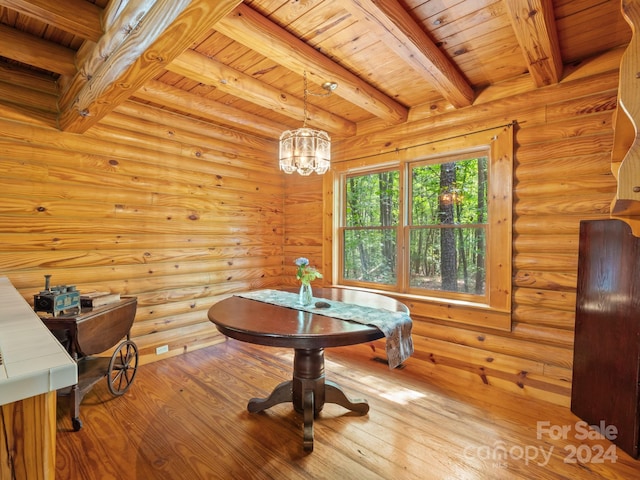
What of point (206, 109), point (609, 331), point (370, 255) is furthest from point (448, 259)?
point (206, 109)

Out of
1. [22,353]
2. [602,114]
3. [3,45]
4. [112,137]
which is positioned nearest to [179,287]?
[112,137]

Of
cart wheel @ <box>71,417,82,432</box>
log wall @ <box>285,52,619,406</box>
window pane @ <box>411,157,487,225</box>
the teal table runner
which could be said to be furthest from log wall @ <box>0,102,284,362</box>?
log wall @ <box>285,52,619,406</box>

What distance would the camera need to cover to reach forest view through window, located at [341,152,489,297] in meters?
2.80

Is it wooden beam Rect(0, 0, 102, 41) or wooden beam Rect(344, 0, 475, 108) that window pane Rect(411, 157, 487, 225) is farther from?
wooden beam Rect(0, 0, 102, 41)

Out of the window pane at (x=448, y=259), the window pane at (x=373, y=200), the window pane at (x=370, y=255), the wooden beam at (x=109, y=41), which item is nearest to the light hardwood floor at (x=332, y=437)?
the window pane at (x=448, y=259)

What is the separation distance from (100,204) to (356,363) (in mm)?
2773

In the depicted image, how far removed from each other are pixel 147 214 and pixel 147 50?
1864 mm

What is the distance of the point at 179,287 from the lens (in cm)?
323

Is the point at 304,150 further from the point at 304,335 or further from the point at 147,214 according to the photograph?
the point at 147,214

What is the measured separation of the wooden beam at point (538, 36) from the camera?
5.06 ft

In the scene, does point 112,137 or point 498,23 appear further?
point 112,137

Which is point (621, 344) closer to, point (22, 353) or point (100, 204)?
point (22, 353)

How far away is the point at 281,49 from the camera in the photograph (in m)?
1.92

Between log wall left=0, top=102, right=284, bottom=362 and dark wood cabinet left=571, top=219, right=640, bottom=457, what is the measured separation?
10.3ft
